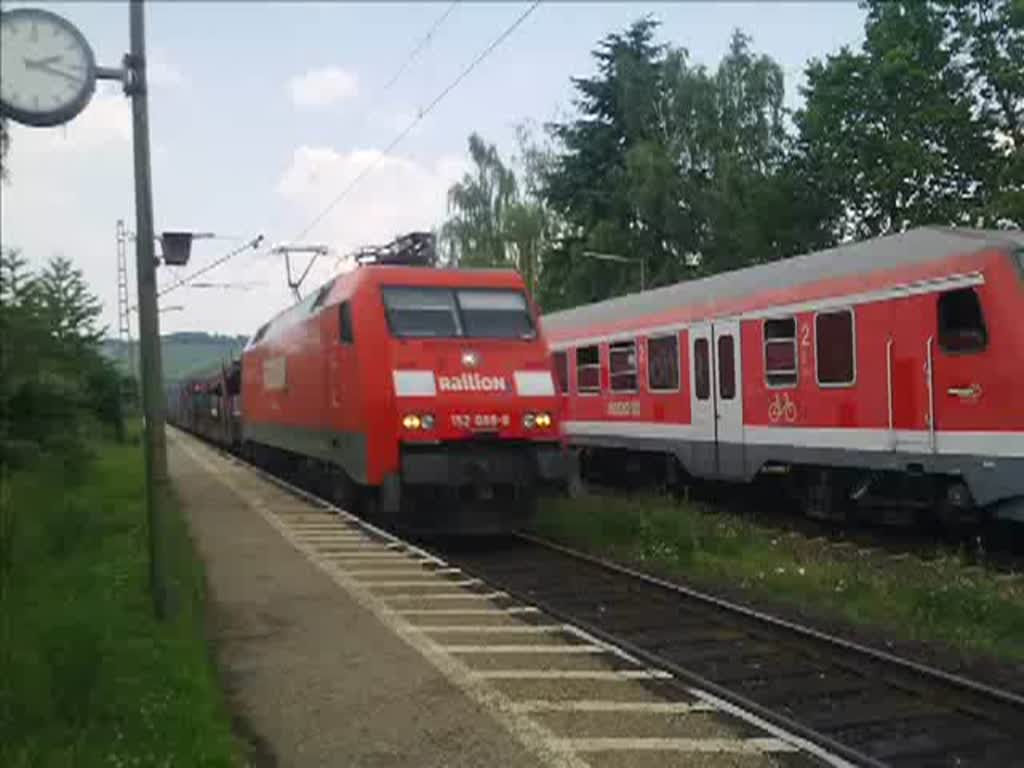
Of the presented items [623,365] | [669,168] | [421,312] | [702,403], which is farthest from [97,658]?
[669,168]

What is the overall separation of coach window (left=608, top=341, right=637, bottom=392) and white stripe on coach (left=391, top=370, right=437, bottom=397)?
6150 mm

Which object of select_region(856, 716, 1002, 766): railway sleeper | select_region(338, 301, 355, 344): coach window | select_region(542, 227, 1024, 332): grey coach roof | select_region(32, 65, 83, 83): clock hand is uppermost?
select_region(32, 65, 83, 83): clock hand

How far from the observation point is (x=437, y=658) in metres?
7.74

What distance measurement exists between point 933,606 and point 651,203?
119 ft

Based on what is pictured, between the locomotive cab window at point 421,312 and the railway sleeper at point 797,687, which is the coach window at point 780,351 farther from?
the railway sleeper at point 797,687

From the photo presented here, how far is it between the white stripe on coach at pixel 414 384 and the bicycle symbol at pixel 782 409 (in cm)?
439

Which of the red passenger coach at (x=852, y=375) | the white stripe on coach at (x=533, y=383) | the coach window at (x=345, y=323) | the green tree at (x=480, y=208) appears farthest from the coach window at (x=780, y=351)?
the green tree at (x=480, y=208)

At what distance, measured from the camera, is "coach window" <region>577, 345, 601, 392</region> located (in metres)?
20.1

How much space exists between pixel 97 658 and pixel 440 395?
6847mm

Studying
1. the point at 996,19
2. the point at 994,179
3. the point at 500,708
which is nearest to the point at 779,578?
the point at 500,708

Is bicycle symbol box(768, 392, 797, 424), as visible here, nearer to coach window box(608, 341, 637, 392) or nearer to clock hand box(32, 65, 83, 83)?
coach window box(608, 341, 637, 392)

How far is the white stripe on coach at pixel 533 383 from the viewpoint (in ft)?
43.9

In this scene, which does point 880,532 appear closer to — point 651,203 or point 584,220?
point 651,203

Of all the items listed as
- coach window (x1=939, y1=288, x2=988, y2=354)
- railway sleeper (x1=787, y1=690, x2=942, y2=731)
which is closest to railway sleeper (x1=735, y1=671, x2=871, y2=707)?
railway sleeper (x1=787, y1=690, x2=942, y2=731)
